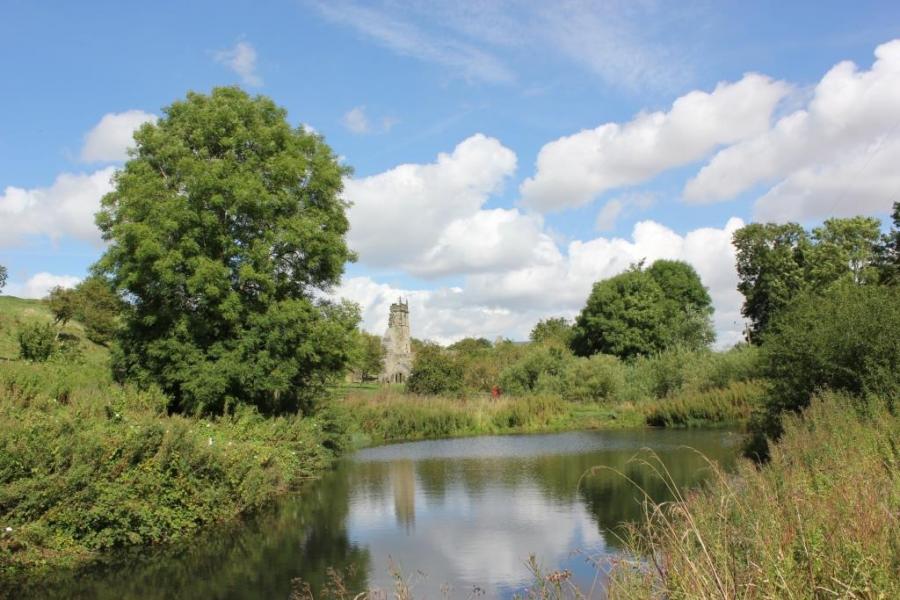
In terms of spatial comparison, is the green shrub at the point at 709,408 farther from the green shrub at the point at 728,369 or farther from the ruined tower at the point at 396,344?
the ruined tower at the point at 396,344

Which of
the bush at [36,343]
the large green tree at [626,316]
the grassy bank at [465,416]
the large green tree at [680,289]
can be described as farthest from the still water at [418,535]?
the large green tree at [680,289]

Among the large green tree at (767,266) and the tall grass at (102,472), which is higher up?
the large green tree at (767,266)

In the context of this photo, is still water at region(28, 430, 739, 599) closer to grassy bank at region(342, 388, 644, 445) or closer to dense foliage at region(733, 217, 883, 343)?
grassy bank at region(342, 388, 644, 445)

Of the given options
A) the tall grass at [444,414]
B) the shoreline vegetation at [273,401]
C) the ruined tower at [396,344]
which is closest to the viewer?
the shoreline vegetation at [273,401]

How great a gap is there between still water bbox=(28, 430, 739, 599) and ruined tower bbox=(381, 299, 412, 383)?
3859 cm

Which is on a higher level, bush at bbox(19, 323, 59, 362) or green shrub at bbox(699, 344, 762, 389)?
bush at bbox(19, 323, 59, 362)

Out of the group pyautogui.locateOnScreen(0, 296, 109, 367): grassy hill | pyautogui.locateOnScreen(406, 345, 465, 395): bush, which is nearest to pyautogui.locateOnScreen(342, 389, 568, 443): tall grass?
pyautogui.locateOnScreen(406, 345, 465, 395): bush

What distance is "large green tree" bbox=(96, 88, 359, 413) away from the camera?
20672mm

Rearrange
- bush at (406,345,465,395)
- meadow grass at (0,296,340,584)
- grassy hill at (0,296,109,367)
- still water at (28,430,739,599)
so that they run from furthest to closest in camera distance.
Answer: bush at (406,345,465,395), grassy hill at (0,296,109,367), meadow grass at (0,296,340,584), still water at (28,430,739,599)

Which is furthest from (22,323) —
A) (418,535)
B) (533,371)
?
(418,535)

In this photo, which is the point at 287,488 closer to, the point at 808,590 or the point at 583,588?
the point at 583,588

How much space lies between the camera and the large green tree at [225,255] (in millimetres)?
20672

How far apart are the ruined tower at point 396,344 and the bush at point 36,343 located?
116 feet

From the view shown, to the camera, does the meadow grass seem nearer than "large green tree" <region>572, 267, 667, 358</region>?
Yes
